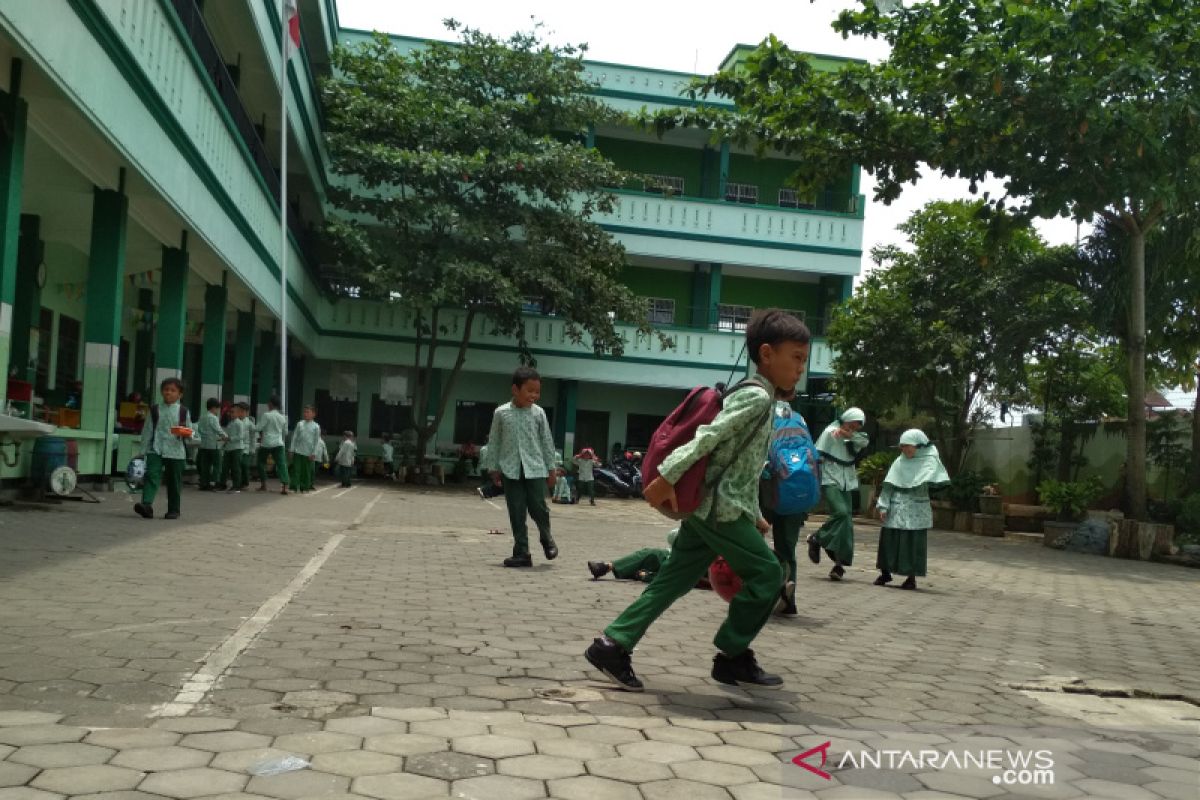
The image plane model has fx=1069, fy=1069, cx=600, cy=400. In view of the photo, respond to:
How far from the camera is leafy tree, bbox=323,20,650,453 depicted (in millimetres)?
25062

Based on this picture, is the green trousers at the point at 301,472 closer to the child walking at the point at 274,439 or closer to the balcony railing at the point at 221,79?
the child walking at the point at 274,439

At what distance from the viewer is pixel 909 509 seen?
9.79 meters

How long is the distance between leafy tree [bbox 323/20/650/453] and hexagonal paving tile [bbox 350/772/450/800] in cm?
2169

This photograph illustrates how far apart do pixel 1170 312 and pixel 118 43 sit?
16821 mm

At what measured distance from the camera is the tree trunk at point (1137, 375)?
17203 mm

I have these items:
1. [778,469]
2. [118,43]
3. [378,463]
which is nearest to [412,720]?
[778,469]

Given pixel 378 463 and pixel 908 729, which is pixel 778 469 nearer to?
pixel 908 729

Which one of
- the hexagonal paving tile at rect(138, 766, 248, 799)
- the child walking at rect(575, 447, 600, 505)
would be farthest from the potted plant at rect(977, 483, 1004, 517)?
the hexagonal paving tile at rect(138, 766, 248, 799)

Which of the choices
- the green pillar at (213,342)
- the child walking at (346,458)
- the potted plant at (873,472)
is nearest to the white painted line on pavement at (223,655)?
the green pillar at (213,342)

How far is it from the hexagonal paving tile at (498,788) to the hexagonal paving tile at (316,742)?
0.49 metres

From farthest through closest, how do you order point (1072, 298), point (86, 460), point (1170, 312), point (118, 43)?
point (1072, 298) → point (1170, 312) → point (86, 460) → point (118, 43)

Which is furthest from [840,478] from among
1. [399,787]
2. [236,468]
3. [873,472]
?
[873,472]

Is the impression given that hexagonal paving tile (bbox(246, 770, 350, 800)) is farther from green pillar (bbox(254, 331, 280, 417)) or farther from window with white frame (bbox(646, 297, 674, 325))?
window with white frame (bbox(646, 297, 674, 325))

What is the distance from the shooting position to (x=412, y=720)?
3611mm
